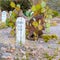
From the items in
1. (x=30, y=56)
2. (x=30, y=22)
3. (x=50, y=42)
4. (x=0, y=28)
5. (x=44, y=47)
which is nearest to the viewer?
(x=30, y=56)

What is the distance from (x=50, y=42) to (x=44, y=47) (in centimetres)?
104

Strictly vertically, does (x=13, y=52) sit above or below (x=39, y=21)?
below

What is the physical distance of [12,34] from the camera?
10367 millimetres

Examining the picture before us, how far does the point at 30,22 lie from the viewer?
10258mm

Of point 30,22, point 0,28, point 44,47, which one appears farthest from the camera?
point 0,28

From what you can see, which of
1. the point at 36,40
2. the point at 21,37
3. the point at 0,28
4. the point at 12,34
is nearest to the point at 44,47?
the point at 21,37

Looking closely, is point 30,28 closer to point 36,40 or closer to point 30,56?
point 36,40

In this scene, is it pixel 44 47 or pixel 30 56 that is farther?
pixel 44 47

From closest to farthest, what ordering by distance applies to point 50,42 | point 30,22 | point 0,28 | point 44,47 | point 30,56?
point 30,56
point 44,47
point 50,42
point 30,22
point 0,28

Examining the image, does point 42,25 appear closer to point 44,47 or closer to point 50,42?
point 50,42

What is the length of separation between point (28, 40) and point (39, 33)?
2.36ft

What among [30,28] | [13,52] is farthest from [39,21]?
[13,52]

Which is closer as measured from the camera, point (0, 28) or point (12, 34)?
point (12, 34)

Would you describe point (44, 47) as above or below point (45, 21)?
below
